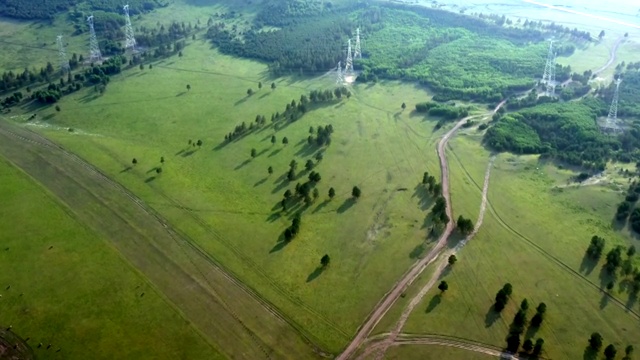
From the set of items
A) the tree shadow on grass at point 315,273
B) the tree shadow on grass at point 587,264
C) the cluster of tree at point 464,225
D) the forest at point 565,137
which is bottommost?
the tree shadow on grass at point 587,264

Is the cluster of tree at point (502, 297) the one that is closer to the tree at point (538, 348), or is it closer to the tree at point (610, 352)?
the tree at point (538, 348)

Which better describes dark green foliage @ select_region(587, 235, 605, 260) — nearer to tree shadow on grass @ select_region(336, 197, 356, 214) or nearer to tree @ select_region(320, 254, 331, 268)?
tree shadow on grass @ select_region(336, 197, 356, 214)

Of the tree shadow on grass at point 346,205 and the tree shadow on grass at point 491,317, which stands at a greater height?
the tree shadow on grass at point 346,205

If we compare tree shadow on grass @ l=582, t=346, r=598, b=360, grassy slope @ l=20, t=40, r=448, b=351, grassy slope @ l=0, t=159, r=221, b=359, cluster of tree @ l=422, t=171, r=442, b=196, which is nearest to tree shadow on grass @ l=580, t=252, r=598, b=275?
tree shadow on grass @ l=582, t=346, r=598, b=360

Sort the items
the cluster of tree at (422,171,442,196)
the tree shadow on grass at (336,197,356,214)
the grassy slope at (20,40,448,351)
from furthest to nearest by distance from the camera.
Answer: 1. the cluster of tree at (422,171,442,196)
2. the tree shadow on grass at (336,197,356,214)
3. the grassy slope at (20,40,448,351)

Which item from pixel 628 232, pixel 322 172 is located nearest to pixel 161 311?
pixel 322 172

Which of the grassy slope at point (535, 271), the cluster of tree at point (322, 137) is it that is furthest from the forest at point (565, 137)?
the cluster of tree at point (322, 137)

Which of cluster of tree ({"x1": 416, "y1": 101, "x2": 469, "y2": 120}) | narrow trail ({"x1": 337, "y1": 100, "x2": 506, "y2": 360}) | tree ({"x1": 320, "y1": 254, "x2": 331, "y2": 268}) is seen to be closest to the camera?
narrow trail ({"x1": 337, "y1": 100, "x2": 506, "y2": 360})
